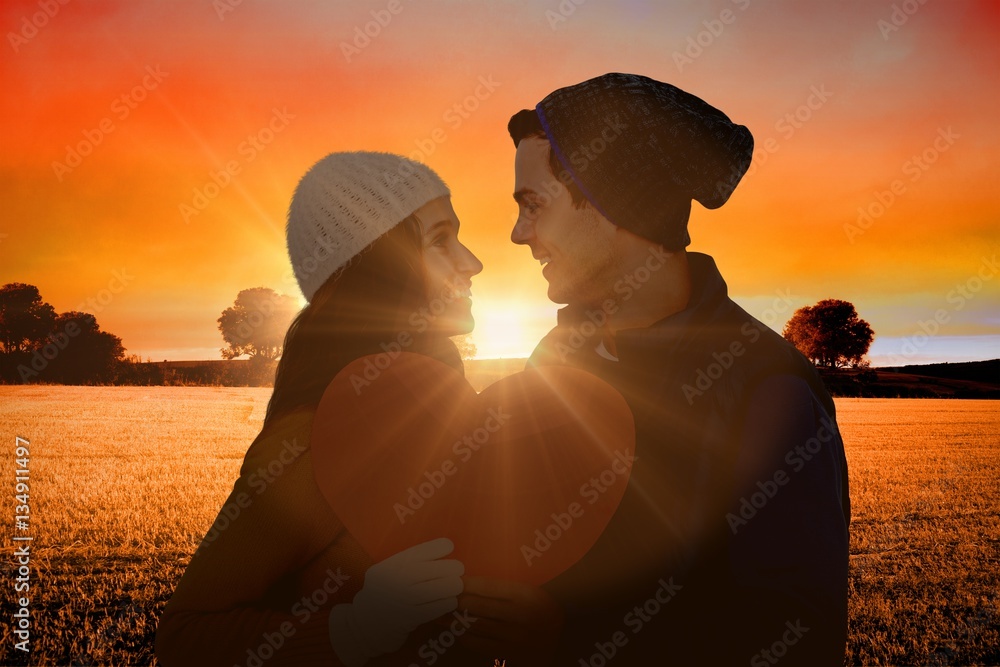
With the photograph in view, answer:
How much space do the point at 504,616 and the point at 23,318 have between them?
55410 mm

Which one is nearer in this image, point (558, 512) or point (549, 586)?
point (558, 512)

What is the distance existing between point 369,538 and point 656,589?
0.85m

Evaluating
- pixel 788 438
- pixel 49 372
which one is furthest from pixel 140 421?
pixel 49 372

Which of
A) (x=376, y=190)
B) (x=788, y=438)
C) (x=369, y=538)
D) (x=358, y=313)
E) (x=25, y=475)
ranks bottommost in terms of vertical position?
(x=25, y=475)

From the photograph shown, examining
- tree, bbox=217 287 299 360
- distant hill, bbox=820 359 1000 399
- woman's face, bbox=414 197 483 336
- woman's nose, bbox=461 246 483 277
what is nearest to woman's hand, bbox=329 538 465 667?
woman's face, bbox=414 197 483 336

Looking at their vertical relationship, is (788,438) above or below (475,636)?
above

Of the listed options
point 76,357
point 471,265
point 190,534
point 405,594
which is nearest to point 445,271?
point 471,265

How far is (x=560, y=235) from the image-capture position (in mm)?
2236

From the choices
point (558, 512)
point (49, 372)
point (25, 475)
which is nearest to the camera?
point (558, 512)

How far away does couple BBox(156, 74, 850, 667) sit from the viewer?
1.56 metres

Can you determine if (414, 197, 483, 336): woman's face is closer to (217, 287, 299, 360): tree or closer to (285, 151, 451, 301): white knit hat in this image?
(285, 151, 451, 301): white knit hat

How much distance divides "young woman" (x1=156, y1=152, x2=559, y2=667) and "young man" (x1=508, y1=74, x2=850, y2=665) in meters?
0.33

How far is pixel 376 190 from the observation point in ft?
8.70

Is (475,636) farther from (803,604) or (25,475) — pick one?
(25,475)
